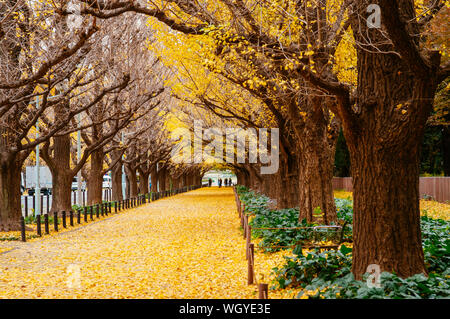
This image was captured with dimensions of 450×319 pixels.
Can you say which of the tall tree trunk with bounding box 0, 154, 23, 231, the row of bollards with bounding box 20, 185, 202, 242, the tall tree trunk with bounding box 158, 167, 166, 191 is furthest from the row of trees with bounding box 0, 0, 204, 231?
the tall tree trunk with bounding box 158, 167, 166, 191

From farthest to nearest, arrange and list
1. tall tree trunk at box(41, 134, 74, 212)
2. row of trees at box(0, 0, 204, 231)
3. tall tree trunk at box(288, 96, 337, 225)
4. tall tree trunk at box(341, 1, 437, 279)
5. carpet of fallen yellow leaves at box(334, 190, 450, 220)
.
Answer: tall tree trunk at box(41, 134, 74, 212)
carpet of fallen yellow leaves at box(334, 190, 450, 220)
row of trees at box(0, 0, 204, 231)
tall tree trunk at box(288, 96, 337, 225)
tall tree trunk at box(341, 1, 437, 279)

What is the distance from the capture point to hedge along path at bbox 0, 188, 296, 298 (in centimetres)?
828

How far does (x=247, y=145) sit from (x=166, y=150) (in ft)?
53.3

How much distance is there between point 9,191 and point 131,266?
8.92 meters

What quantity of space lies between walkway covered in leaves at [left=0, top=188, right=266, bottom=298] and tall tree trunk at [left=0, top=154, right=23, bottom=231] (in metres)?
2.12

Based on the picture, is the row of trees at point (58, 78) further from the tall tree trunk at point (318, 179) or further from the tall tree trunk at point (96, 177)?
the tall tree trunk at point (318, 179)

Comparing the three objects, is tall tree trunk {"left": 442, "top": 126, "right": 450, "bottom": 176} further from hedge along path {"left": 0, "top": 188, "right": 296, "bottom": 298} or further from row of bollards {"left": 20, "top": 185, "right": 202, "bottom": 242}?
row of bollards {"left": 20, "top": 185, "right": 202, "bottom": 242}

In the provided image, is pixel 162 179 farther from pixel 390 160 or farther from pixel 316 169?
pixel 390 160

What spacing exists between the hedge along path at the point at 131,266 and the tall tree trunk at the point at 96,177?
34.7ft

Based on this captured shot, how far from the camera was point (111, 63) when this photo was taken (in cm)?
1889

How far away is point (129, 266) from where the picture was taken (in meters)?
10.8

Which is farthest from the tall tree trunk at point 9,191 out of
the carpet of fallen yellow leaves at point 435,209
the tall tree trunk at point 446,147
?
the tall tree trunk at point 446,147

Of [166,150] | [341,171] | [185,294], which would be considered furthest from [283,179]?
[341,171]
